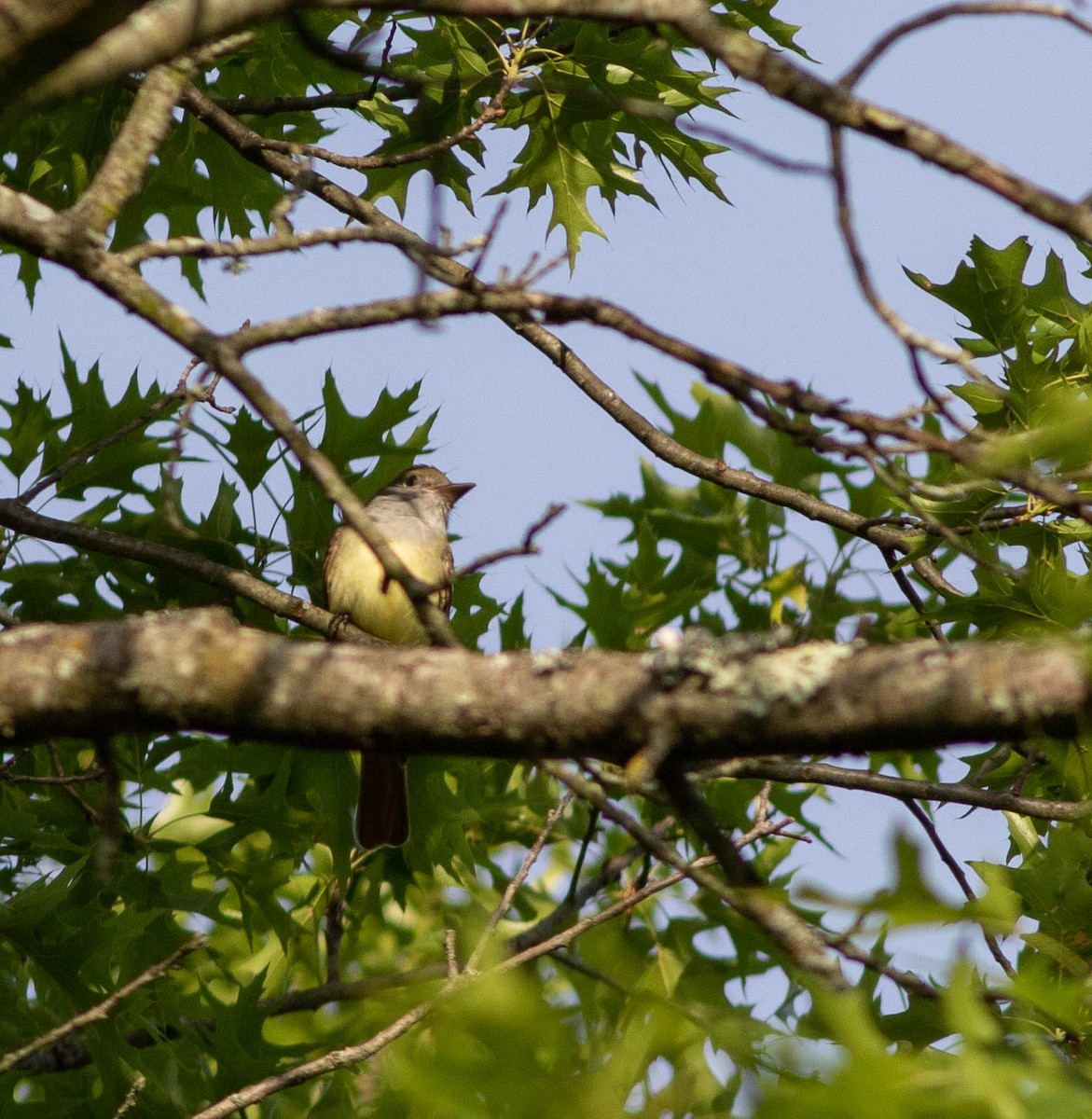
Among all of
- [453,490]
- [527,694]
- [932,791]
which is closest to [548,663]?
[527,694]

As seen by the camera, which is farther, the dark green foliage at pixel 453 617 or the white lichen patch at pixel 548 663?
the dark green foliage at pixel 453 617

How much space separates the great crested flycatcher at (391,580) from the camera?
580 centimetres

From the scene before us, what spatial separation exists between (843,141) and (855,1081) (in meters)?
1.67

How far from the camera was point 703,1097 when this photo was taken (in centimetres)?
218

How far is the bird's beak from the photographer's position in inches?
341

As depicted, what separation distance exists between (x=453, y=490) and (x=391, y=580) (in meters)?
3.55

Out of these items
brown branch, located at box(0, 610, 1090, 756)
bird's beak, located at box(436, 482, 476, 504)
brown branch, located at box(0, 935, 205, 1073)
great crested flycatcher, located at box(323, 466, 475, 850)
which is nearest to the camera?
brown branch, located at box(0, 610, 1090, 756)

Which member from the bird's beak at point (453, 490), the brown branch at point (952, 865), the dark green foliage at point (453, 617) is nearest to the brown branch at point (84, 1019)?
the dark green foliage at point (453, 617)

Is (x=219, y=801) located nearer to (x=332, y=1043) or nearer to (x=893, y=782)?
(x=332, y=1043)

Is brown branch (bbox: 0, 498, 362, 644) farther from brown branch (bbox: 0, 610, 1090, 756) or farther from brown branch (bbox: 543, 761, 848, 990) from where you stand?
brown branch (bbox: 543, 761, 848, 990)

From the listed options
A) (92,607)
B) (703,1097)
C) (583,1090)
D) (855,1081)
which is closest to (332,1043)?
(92,607)

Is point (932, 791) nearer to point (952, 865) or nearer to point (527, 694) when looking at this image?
point (952, 865)

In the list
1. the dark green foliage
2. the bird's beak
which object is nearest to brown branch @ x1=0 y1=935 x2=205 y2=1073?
the dark green foliage

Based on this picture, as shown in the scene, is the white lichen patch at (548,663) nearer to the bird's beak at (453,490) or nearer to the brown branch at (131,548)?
the brown branch at (131,548)
